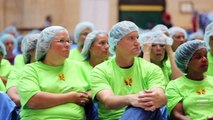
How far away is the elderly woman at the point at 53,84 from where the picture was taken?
13.8 ft

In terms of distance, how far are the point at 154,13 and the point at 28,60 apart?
1190cm

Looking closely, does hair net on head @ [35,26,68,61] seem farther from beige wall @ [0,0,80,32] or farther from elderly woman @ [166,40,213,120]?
beige wall @ [0,0,80,32]

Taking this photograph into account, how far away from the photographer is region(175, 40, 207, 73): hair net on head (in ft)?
14.7

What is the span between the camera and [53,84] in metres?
4.31

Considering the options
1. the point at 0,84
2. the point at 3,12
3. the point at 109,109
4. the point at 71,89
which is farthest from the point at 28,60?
the point at 3,12

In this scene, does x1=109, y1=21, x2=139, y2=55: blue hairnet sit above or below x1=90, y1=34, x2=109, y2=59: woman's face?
above

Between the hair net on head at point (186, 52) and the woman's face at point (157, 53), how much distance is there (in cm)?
93

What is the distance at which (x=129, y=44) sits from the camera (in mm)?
4383

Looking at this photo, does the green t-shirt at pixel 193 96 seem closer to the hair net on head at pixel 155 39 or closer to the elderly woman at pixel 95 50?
the hair net on head at pixel 155 39

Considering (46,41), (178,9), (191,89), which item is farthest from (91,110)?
(178,9)

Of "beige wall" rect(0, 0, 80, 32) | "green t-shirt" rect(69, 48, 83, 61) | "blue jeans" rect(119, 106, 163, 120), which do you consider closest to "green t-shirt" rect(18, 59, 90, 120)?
"blue jeans" rect(119, 106, 163, 120)

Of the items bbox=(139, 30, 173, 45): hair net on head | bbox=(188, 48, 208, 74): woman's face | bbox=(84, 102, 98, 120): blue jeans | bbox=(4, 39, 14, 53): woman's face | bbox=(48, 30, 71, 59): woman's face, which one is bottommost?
bbox=(4, 39, 14, 53): woman's face

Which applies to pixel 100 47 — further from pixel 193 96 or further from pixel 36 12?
pixel 36 12

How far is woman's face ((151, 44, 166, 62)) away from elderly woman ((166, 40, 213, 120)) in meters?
0.90
